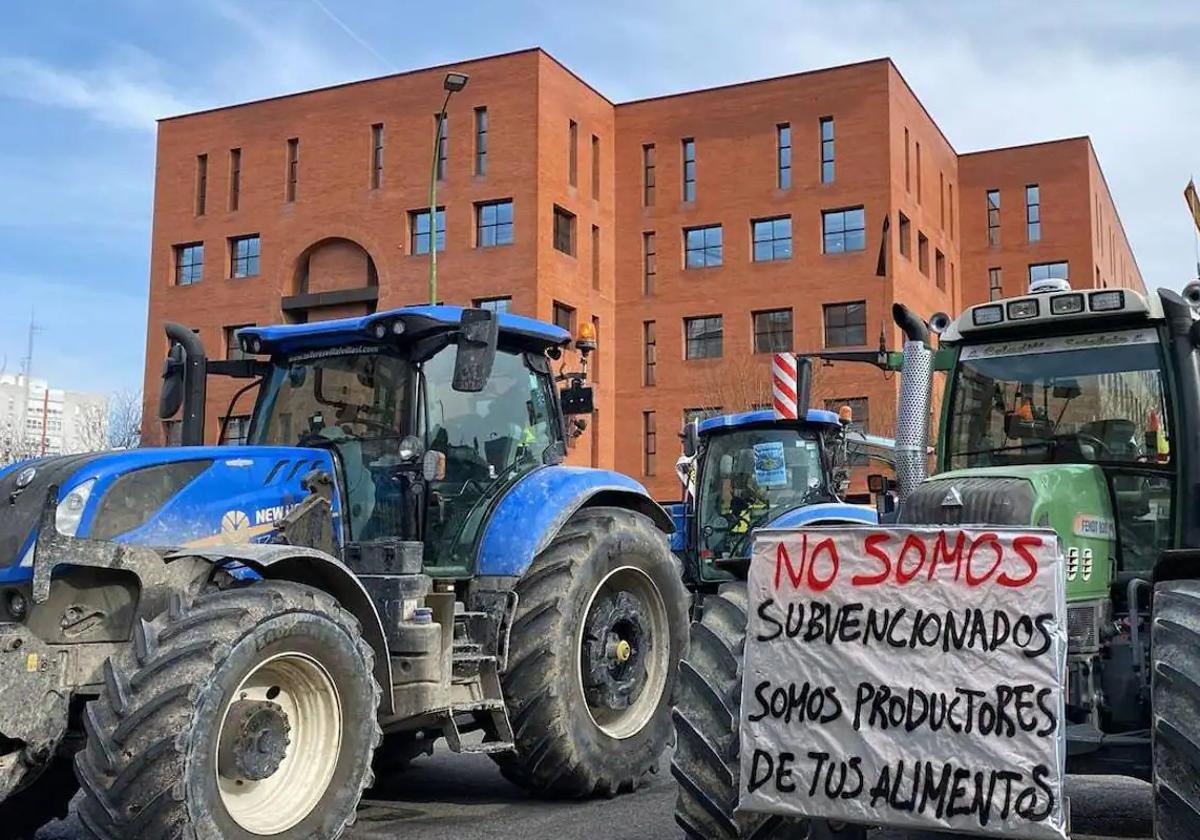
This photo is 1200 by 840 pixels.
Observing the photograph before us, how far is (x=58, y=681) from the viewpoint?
200 inches

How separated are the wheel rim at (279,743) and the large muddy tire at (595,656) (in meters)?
1.60

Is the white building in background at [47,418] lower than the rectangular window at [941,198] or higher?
lower

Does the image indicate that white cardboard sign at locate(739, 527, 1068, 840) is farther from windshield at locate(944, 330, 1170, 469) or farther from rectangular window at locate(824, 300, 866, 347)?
rectangular window at locate(824, 300, 866, 347)

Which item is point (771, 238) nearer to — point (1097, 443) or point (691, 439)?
point (691, 439)

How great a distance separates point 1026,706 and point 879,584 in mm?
624

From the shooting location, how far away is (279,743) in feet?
17.7

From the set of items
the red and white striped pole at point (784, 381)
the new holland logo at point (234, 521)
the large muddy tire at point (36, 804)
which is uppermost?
the red and white striped pole at point (784, 381)

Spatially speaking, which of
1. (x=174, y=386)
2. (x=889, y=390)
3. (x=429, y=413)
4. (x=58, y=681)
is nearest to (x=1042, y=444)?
(x=429, y=413)

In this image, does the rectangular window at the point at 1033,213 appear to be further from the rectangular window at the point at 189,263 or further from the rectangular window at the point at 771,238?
the rectangular window at the point at 189,263

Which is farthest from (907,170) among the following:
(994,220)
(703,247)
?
(994,220)

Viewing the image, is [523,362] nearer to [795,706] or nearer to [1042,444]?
[1042,444]

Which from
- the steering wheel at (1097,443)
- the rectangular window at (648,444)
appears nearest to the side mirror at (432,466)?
the steering wheel at (1097,443)

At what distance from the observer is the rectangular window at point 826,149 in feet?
132

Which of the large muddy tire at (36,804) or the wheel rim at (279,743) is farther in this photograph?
the large muddy tire at (36,804)
